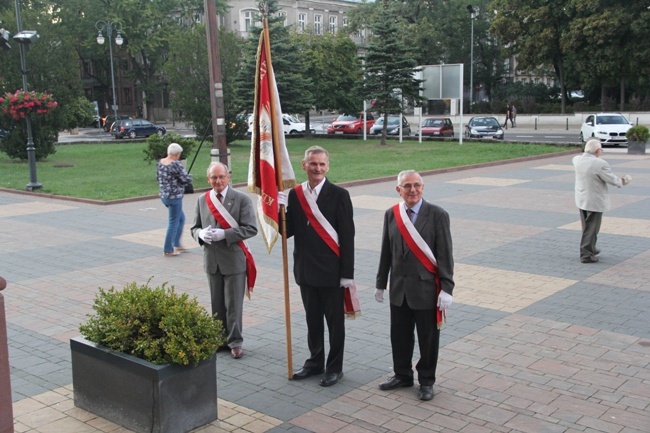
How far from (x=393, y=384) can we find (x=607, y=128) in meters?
29.7

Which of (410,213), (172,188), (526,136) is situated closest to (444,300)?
(410,213)

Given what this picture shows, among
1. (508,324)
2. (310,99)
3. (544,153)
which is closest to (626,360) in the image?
(508,324)

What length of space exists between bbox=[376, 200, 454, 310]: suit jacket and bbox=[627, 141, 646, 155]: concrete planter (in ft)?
83.8

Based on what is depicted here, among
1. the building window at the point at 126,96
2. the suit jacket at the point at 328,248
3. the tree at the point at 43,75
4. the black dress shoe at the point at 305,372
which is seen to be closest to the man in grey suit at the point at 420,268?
the suit jacket at the point at 328,248

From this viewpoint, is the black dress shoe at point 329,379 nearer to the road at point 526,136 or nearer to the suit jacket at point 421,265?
the suit jacket at point 421,265

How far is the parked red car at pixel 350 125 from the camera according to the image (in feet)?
145

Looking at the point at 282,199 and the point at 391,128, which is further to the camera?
the point at 391,128

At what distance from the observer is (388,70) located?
35250mm

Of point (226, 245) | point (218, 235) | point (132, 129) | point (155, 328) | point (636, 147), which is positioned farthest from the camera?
point (132, 129)

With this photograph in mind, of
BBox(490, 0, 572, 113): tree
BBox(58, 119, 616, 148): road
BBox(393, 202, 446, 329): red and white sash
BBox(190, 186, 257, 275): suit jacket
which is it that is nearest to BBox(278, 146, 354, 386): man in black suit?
BBox(393, 202, 446, 329): red and white sash

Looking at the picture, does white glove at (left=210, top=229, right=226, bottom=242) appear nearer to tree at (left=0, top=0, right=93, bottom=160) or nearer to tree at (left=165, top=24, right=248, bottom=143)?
tree at (left=0, top=0, right=93, bottom=160)

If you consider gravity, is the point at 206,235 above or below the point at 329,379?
above

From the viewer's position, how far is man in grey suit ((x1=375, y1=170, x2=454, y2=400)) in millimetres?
5566

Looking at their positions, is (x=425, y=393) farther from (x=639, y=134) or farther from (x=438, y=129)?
(x=438, y=129)
